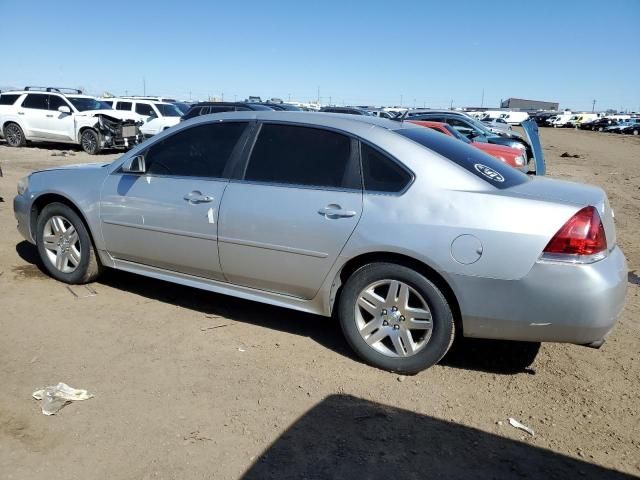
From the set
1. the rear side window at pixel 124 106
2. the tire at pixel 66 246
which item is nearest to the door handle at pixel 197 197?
the tire at pixel 66 246

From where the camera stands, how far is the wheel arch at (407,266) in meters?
3.29

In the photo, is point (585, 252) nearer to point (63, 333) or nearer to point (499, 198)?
point (499, 198)

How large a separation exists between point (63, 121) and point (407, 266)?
52.8 feet

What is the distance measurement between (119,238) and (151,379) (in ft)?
4.97

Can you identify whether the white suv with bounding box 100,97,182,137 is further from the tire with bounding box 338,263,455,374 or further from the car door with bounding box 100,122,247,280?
the tire with bounding box 338,263,455,374

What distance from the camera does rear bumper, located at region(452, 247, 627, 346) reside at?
2.97 m

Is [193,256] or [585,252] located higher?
[585,252]

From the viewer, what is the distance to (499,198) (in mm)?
3148

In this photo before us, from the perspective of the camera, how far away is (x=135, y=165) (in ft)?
14.1

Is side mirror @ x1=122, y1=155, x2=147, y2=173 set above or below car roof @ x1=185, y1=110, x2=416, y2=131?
below

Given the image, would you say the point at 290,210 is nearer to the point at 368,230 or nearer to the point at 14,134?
the point at 368,230

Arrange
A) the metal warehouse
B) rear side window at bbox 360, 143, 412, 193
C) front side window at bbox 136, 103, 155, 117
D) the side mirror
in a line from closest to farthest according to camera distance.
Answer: rear side window at bbox 360, 143, 412, 193 → the side mirror → front side window at bbox 136, 103, 155, 117 → the metal warehouse

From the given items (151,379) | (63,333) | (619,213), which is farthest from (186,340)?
(619,213)

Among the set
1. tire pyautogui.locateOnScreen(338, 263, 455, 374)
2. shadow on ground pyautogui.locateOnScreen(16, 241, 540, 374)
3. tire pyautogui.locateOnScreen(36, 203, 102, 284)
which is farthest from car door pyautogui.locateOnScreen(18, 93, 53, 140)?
tire pyautogui.locateOnScreen(338, 263, 455, 374)
